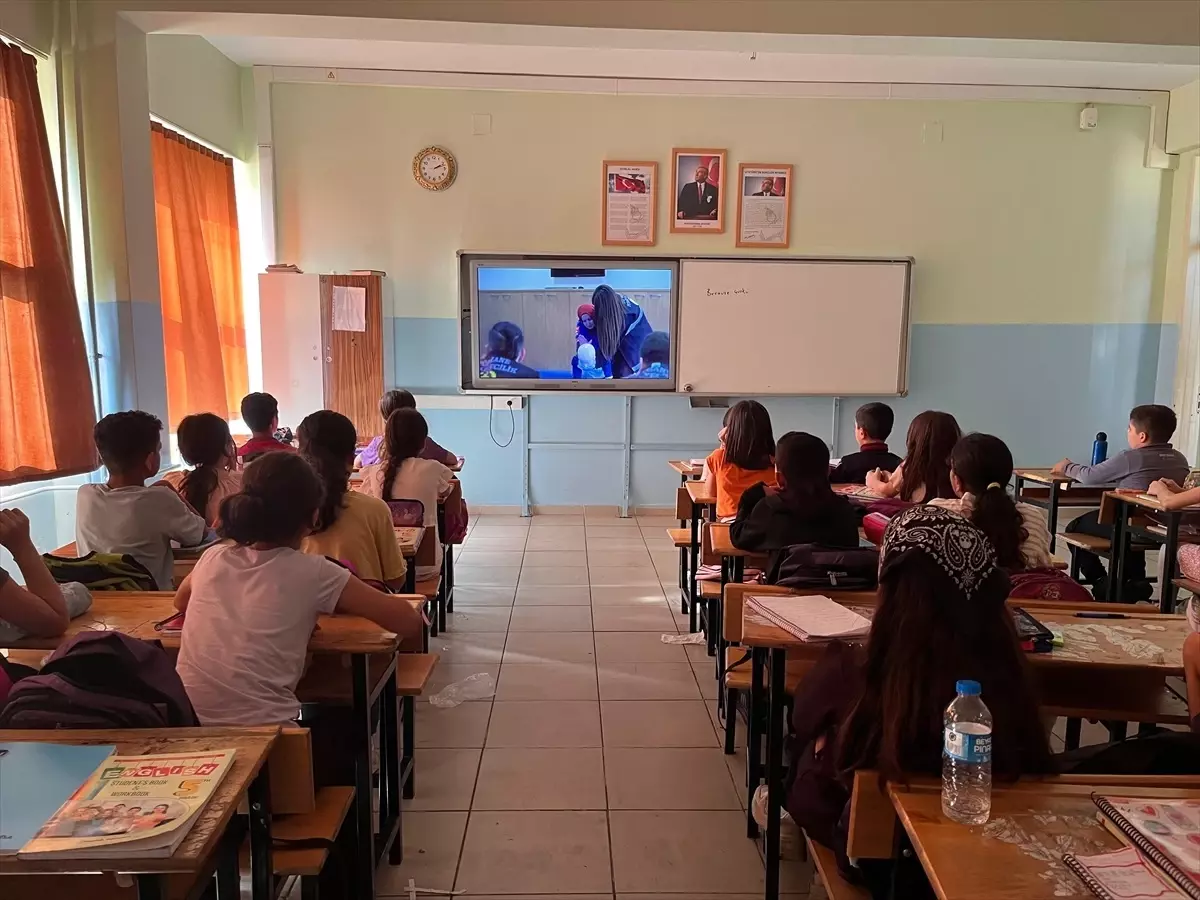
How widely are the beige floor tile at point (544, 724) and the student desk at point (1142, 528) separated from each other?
8.75 feet

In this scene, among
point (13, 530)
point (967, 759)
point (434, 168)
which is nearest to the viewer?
point (967, 759)

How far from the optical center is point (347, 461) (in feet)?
8.82

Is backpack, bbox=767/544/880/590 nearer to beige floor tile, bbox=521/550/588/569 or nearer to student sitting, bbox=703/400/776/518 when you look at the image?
student sitting, bbox=703/400/776/518

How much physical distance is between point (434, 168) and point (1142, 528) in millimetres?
4999

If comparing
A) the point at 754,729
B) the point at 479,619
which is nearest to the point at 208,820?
the point at 754,729

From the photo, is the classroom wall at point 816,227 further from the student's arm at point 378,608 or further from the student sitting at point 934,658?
the student sitting at point 934,658

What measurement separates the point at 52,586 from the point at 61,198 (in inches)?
99.9

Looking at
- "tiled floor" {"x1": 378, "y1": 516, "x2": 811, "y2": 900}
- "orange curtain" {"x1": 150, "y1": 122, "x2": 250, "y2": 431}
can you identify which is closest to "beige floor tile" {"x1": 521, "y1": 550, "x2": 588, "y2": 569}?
"tiled floor" {"x1": 378, "y1": 516, "x2": 811, "y2": 900}

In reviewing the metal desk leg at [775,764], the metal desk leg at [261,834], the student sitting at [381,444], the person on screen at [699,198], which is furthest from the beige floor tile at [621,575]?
the metal desk leg at [261,834]

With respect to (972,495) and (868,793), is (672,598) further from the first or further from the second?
(868,793)

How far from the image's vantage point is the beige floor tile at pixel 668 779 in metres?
2.45

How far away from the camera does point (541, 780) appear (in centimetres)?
257

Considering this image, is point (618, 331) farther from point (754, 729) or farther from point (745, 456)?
point (754, 729)

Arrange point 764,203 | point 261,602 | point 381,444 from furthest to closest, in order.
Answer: point 764,203 < point 381,444 < point 261,602
